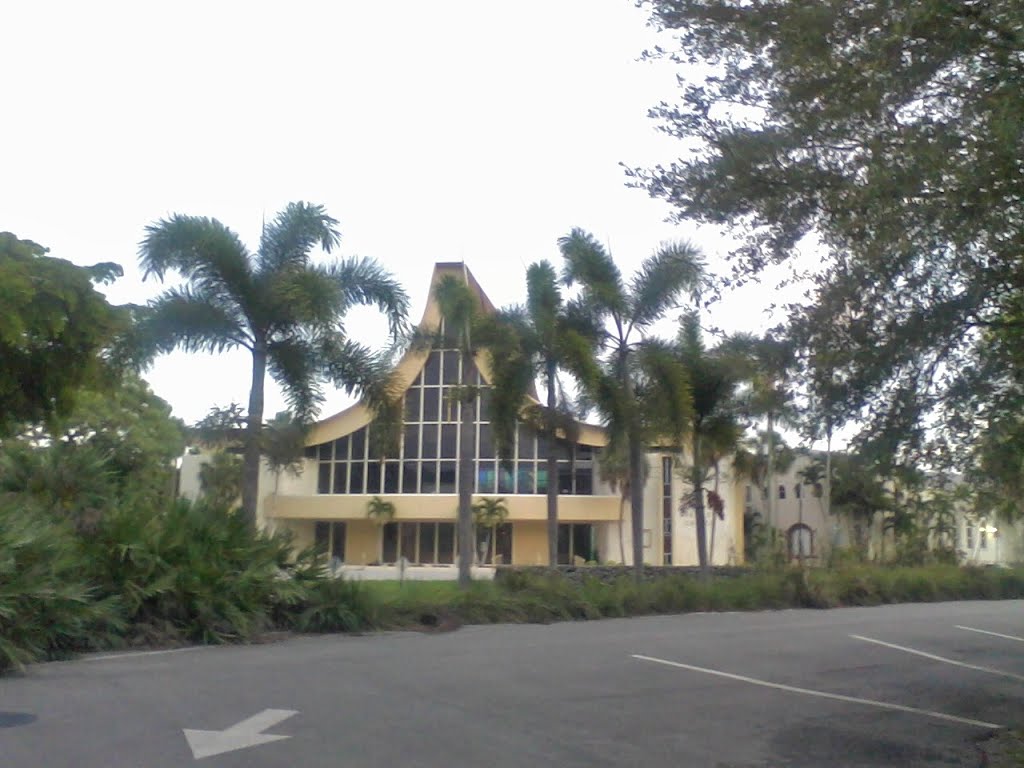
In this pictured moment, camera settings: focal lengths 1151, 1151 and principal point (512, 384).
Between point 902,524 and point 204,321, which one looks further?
point 902,524

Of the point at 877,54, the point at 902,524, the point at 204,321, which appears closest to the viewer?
the point at 877,54

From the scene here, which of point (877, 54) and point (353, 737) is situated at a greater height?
point (877, 54)

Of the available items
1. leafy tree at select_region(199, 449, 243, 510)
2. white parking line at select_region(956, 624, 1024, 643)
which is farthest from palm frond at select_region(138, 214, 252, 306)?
leafy tree at select_region(199, 449, 243, 510)

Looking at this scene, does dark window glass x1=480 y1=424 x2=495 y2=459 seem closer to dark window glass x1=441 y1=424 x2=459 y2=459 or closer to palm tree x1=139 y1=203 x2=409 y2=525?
dark window glass x1=441 y1=424 x2=459 y2=459

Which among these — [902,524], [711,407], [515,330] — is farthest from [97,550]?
[902,524]

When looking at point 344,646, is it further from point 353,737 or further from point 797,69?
point 797,69

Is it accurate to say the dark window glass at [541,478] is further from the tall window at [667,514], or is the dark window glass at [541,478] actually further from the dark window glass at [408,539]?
the dark window glass at [408,539]

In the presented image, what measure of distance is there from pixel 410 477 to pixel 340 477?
3.57m

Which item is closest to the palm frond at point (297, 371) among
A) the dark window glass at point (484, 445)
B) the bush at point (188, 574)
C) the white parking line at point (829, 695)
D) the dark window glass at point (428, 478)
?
the bush at point (188, 574)

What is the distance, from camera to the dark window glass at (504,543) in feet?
179

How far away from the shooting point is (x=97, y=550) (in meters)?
15.4

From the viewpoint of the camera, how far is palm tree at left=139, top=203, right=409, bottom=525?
19672 mm

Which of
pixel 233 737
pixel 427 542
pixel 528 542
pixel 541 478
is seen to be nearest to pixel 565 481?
pixel 541 478

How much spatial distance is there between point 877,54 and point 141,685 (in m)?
8.87
